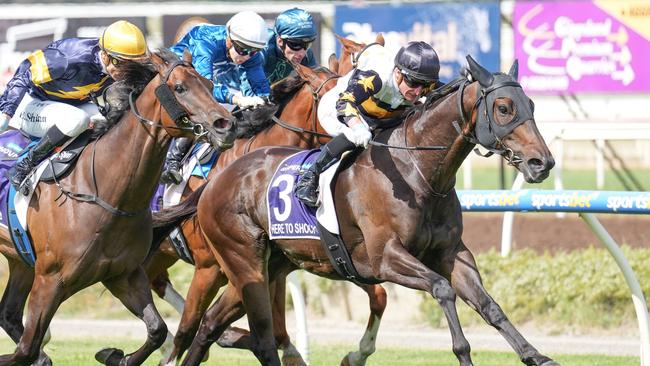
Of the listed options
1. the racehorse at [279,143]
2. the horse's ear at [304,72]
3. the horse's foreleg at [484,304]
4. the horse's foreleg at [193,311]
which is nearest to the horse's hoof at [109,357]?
the horse's foreleg at [193,311]

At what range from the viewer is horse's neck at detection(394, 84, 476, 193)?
237 inches

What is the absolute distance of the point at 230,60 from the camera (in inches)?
307

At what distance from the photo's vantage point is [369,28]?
48.8ft

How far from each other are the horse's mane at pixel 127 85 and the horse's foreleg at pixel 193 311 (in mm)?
1105

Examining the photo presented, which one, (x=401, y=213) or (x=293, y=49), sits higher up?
(x=293, y=49)

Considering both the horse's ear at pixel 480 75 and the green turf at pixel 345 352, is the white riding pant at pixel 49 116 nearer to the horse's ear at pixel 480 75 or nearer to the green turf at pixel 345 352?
the green turf at pixel 345 352

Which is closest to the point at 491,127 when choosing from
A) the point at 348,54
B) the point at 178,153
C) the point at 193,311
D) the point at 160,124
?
the point at 160,124

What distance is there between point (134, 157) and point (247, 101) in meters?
1.22

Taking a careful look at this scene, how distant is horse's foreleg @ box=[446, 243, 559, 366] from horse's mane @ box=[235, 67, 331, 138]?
2.09m

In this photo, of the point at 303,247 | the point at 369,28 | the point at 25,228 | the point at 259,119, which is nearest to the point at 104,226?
the point at 25,228

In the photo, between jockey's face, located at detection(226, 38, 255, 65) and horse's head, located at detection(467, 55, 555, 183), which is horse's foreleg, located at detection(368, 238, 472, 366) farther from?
jockey's face, located at detection(226, 38, 255, 65)

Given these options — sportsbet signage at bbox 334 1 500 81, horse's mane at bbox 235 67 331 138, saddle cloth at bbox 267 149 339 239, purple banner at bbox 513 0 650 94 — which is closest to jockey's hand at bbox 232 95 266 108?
horse's mane at bbox 235 67 331 138

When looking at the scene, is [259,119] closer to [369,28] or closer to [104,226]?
[104,226]

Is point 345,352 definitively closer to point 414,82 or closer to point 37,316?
point 37,316
